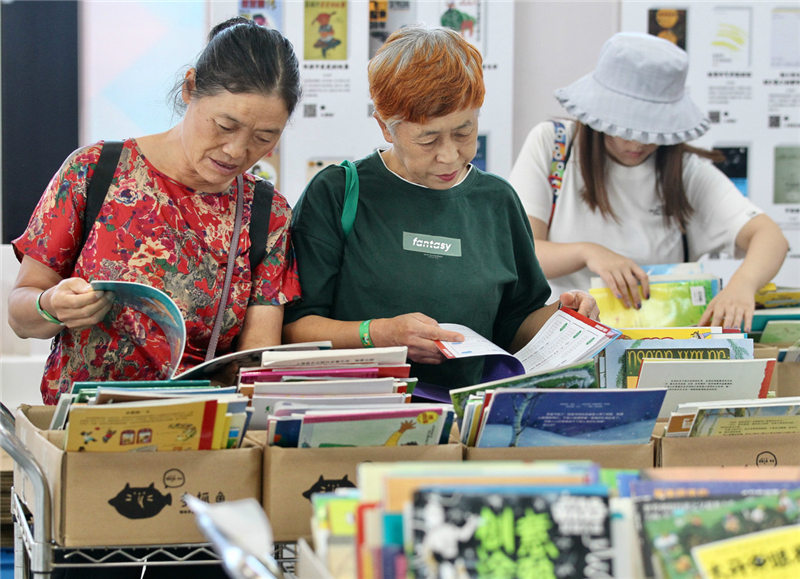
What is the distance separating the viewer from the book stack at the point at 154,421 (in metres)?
1.28

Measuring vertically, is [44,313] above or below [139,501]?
above

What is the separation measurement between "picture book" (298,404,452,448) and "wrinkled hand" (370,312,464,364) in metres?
0.35

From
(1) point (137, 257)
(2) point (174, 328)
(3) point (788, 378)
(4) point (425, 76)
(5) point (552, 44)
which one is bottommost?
(3) point (788, 378)

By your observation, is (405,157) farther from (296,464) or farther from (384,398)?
(296,464)

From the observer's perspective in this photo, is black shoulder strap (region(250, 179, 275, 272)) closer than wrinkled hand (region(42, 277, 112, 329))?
No

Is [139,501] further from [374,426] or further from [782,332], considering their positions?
[782,332]

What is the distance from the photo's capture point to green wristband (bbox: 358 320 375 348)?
1.79m

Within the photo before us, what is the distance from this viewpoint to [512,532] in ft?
2.95

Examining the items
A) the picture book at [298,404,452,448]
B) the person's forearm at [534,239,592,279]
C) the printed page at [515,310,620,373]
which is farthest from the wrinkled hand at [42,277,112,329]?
the person's forearm at [534,239,592,279]

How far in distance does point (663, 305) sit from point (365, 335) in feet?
3.67

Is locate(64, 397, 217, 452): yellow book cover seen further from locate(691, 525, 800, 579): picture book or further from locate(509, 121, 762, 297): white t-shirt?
locate(509, 121, 762, 297): white t-shirt

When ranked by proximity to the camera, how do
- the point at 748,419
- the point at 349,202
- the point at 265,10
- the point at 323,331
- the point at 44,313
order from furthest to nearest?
the point at 265,10
the point at 349,202
the point at 323,331
the point at 44,313
the point at 748,419

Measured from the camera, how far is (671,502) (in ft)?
3.17

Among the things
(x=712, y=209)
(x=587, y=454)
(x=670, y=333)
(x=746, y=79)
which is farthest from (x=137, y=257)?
(x=746, y=79)
